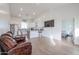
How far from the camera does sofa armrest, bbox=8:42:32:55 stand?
7.96 feet

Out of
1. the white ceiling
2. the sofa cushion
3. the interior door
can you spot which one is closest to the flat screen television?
the white ceiling

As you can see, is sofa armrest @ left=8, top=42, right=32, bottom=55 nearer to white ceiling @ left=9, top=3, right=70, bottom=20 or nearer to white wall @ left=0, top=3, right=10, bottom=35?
white wall @ left=0, top=3, right=10, bottom=35

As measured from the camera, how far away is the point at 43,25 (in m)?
2.50

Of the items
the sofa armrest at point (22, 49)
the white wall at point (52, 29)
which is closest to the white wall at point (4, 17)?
the sofa armrest at point (22, 49)

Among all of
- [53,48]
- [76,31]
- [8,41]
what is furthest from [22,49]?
[76,31]

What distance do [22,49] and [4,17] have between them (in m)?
0.77

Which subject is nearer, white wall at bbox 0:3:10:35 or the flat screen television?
white wall at bbox 0:3:10:35

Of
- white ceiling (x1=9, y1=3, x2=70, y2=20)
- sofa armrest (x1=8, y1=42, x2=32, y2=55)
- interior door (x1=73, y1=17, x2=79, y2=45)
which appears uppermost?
white ceiling (x1=9, y1=3, x2=70, y2=20)

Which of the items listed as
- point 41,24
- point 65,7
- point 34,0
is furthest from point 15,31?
point 65,7

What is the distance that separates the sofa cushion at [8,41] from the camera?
2.37 meters

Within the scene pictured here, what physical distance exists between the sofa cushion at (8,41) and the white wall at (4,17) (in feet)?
0.49

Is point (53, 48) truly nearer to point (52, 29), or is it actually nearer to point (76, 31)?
point (52, 29)

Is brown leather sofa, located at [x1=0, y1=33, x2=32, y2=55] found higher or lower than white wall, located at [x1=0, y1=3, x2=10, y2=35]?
lower

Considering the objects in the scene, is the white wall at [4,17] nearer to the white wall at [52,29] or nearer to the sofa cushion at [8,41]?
the sofa cushion at [8,41]
